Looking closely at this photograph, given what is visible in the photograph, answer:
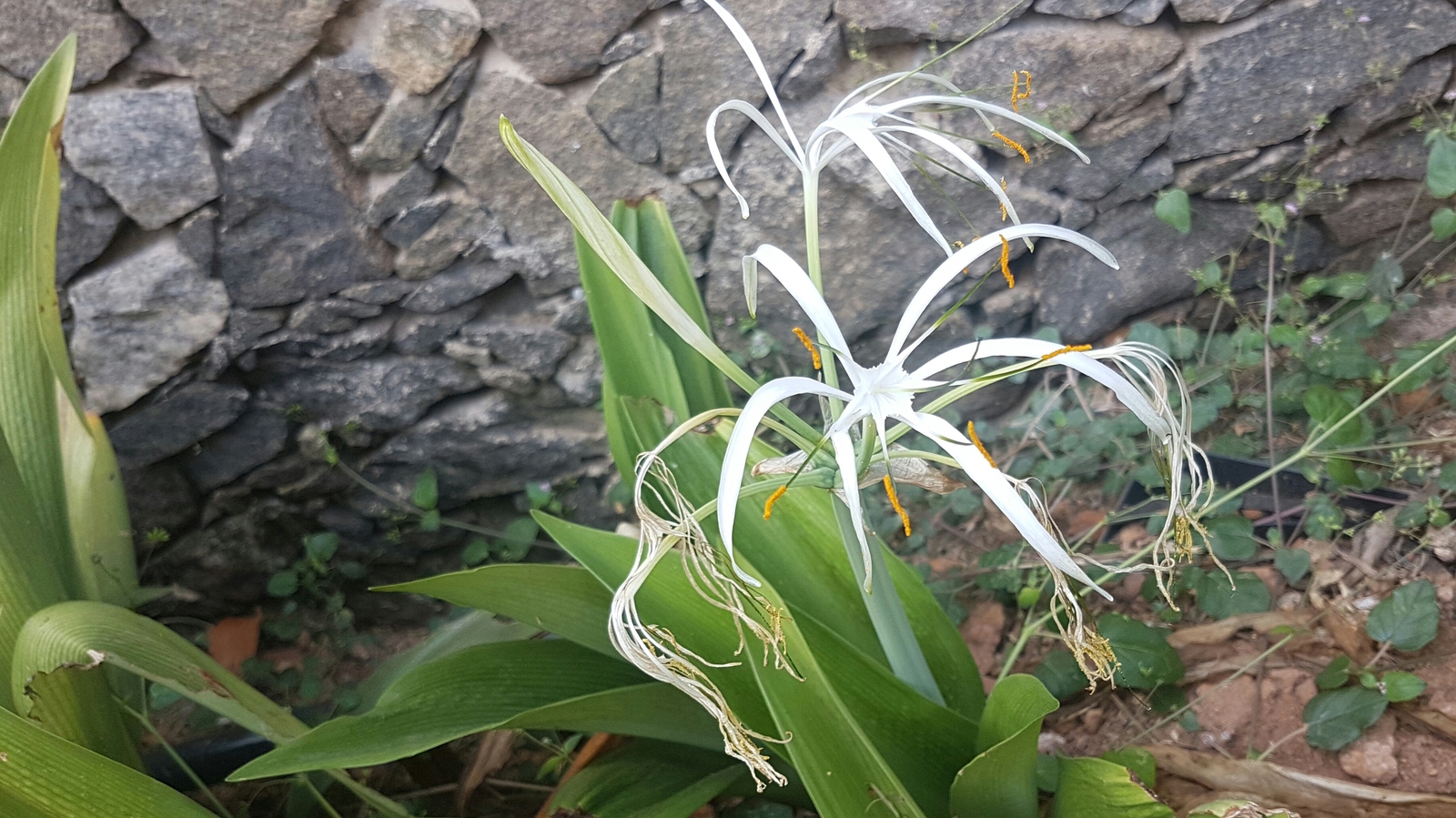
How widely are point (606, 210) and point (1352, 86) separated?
38.8 inches

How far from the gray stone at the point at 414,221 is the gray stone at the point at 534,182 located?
54mm

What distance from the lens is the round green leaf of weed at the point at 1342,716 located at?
2.67 ft

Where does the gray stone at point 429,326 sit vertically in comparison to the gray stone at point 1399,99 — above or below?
below

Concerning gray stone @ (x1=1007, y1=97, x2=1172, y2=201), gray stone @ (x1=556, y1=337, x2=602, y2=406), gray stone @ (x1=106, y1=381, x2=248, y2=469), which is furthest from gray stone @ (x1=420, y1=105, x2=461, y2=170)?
gray stone @ (x1=1007, y1=97, x2=1172, y2=201)

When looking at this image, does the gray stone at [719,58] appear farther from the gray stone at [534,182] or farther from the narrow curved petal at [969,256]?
the narrow curved petal at [969,256]

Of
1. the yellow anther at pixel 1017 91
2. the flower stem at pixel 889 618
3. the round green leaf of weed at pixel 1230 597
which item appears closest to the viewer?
the yellow anther at pixel 1017 91

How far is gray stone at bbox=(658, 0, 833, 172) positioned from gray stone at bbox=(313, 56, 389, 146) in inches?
14.8

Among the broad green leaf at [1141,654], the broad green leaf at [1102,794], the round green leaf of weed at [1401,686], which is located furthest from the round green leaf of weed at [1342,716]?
the broad green leaf at [1102,794]

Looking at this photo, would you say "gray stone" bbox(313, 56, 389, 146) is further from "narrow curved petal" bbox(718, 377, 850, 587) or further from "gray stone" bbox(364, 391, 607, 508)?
"narrow curved petal" bbox(718, 377, 850, 587)

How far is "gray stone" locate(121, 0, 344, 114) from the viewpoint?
3.67 ft

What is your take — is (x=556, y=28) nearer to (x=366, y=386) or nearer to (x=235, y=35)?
(x=235, y=35)

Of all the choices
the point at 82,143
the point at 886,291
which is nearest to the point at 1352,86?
the point at 886,291

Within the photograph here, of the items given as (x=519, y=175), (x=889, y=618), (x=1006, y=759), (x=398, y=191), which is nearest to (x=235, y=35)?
(x=398, y=191)

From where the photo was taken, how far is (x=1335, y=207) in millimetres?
1268
